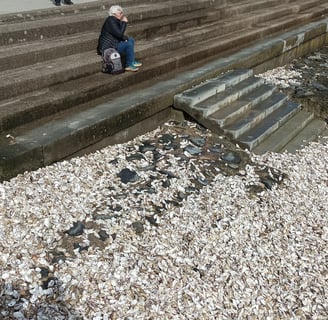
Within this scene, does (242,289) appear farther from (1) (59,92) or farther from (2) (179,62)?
(2) (179,62)

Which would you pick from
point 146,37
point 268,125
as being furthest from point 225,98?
point 146,37

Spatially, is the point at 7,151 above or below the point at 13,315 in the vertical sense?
above

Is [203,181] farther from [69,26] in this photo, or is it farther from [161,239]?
[69,26]

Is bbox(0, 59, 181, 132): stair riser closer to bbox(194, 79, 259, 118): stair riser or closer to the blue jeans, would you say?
the blue jeans

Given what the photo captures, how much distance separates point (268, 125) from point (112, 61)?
8.05 ft

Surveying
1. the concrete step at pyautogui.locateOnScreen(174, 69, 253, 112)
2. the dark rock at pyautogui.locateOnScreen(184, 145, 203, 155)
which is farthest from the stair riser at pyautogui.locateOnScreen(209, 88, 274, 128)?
the dark rock at pyautogui.locateOnScreen(184, 145, 203, 155)

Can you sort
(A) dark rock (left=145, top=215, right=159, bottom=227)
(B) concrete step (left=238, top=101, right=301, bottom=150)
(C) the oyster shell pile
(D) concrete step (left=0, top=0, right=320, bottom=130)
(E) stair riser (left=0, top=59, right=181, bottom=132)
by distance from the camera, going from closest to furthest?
(C) the oyster shell pile
(A) dark rock (left=145, top=215, right=159, bottom=227)
(E) stair riser (left=0, top=59, right=181, bottom=132)
(D) concrete step (left=0, top=0, right=320, bottom=130)
(B) concrete step (left=238, top=101, right=301, bottom=150)

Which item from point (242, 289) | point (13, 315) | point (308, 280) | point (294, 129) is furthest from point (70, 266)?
point (294, 129)

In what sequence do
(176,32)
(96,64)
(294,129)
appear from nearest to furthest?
(96,64) → (294,129) → (176,32)

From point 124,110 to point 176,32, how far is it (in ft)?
11.4

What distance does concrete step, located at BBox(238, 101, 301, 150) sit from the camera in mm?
6016

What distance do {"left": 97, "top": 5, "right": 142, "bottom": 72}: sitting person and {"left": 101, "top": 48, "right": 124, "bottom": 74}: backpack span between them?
20 cm

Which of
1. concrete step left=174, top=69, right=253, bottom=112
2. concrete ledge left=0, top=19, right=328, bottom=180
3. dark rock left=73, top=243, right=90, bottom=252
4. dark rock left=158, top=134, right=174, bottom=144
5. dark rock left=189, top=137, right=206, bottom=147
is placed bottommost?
dark rock left=189, top=137, right=206, bottom=147

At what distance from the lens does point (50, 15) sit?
7.15 m
